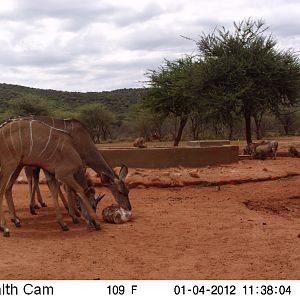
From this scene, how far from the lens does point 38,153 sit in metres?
8.17

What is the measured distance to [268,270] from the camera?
5.66 m

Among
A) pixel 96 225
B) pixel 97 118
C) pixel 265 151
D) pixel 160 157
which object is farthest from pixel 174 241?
pixel 97 118

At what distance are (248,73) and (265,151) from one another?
4.57 meters

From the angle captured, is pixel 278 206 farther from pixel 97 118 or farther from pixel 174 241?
pixel 97 118

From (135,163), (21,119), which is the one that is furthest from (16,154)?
(135,163)

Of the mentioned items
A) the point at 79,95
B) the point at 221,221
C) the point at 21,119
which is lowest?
the point at 221,221

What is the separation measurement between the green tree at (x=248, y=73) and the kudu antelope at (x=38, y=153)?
1367 centimetres

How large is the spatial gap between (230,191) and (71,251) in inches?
Answer: 260

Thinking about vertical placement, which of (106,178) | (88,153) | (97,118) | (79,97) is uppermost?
(79,97)

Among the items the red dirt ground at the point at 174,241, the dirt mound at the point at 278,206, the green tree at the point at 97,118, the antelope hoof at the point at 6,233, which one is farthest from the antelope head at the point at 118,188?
the green tree at the point at 97,118

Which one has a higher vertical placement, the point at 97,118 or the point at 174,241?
the point at 97,118

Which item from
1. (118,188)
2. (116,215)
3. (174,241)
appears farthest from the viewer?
(118,188)

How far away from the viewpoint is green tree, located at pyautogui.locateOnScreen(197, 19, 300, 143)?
71.0 ft
